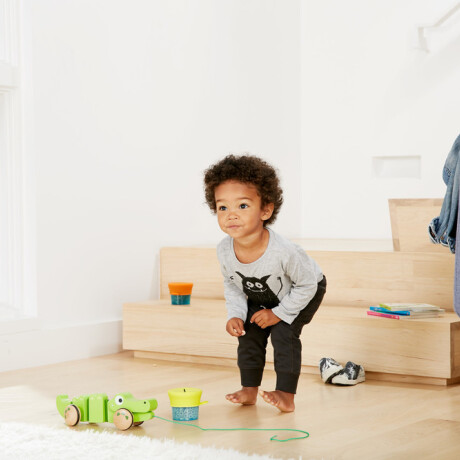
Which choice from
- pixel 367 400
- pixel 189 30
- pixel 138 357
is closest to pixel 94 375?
A: pixel 138 357

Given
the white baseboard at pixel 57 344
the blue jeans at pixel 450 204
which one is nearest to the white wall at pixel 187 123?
the white baseboard at pixel 57 344

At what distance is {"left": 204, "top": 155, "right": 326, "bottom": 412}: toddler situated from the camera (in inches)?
85.1

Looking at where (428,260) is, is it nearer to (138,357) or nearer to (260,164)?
(260,164)

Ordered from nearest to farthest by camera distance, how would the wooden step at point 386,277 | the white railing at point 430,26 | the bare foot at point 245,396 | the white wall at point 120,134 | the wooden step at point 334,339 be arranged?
1. the bare foot at point 245,396
2. the wooden step at point 334,339
3. the wooden step at point 386,277
4. the white wall at point 120,134
5. the white railing at point 430,26

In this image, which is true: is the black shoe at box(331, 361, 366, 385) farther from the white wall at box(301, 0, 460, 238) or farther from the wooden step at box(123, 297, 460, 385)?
the white wall at box(301, 0, 460, 238)

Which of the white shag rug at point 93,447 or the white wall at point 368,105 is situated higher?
the white wall at point 368,105

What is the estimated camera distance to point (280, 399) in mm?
2141

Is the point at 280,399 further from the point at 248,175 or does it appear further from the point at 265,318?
the point at 248,175

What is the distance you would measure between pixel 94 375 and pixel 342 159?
7.11ft

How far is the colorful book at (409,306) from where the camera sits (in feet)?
8.57

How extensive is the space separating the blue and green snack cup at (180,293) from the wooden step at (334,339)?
0.04 m

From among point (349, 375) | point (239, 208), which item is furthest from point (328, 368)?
point (239, 208)

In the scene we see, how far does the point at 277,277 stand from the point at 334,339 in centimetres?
60

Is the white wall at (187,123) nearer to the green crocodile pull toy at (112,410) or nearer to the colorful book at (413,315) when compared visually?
the green crocodile pull toy at (112,410)
